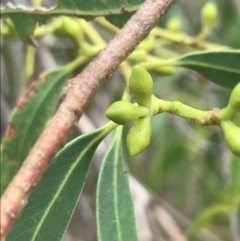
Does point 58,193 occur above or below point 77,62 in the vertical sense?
below

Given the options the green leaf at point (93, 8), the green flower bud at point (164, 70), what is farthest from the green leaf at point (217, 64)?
the green leaf at point (93, 8)

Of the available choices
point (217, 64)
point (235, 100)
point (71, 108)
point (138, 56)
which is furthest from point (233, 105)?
point (138, 56)

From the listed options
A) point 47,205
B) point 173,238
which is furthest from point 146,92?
point 173,238

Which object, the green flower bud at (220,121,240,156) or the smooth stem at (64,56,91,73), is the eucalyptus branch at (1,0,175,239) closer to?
the green flower bud at (220,121,240,156)

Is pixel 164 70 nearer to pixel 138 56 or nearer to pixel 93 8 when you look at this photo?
pixel 138 56

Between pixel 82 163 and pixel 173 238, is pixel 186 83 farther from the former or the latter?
pixel 82 163

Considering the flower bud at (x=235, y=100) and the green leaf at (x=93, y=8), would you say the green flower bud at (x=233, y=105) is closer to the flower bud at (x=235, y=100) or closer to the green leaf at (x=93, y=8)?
the flower bud at (x=235, y=100)
